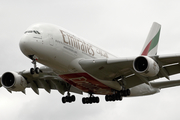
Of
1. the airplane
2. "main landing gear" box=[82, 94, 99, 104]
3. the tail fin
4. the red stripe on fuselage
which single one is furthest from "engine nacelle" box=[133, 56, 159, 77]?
the tail fin

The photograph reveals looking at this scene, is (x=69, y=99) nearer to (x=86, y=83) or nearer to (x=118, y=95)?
(x=118, y=95)

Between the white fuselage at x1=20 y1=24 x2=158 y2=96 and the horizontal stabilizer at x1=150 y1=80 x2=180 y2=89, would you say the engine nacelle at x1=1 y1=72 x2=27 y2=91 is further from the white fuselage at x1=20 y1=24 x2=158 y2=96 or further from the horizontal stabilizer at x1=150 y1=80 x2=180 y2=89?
the horizontal stabilizer at x1=150 y1=80 x2=180 y2=89

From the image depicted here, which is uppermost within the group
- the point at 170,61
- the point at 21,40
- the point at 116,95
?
the point at 21,40

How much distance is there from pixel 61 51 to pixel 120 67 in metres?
4.82

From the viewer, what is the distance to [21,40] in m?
23.5

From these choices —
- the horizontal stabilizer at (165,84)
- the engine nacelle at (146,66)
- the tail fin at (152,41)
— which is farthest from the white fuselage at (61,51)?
the tail fin at (152,41)

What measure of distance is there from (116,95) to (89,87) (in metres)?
3.04

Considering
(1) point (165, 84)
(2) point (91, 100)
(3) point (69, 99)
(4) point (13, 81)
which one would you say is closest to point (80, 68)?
(4) point (13, 81)

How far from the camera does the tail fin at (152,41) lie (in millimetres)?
34969

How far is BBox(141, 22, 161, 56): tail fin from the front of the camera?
34969 millimetres

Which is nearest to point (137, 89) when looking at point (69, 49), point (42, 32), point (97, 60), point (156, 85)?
point (156, 85)

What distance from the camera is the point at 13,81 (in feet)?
98.2

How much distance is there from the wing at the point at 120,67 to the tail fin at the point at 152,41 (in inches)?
268

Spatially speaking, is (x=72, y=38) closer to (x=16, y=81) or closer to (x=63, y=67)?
(x=63, y=67)
